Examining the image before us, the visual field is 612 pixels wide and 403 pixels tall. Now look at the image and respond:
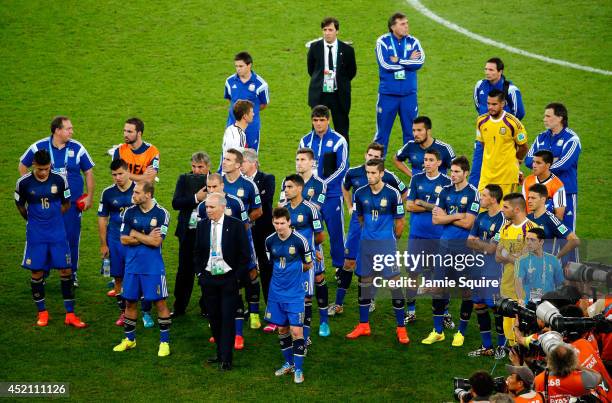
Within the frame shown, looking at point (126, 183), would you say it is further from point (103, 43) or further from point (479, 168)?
point (103, 43)

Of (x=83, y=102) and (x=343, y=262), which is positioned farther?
(x=83, y=102)

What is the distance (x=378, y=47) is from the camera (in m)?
14.4

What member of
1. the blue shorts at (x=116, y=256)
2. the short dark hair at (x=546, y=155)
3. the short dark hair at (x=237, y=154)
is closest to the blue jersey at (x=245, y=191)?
the short dark hair at (x=237, y=154)

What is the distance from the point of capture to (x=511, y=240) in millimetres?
9656

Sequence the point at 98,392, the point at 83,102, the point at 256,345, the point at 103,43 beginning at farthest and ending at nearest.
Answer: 1. the point at 103,43
2. the point at 83,102
3. the point at 256,345
4. the point at 98,392

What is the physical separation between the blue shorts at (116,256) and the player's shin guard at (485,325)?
3.64 metres

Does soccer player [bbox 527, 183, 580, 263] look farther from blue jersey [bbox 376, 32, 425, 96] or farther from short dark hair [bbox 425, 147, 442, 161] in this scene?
blue jersey [bbox 376, 32, 425, 96]

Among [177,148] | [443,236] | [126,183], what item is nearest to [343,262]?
[443,236]

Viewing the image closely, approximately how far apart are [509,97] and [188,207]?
458 cm

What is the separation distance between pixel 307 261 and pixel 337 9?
36.9 ft

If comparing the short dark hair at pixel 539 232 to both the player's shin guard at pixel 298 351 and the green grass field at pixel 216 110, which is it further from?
the player's shin guard at pixel 298 351

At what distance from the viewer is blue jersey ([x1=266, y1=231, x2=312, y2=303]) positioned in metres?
9.66

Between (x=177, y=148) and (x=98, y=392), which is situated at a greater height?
(x=177, y=148)

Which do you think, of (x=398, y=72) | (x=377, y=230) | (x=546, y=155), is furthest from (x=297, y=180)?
(x=398, y=72)
